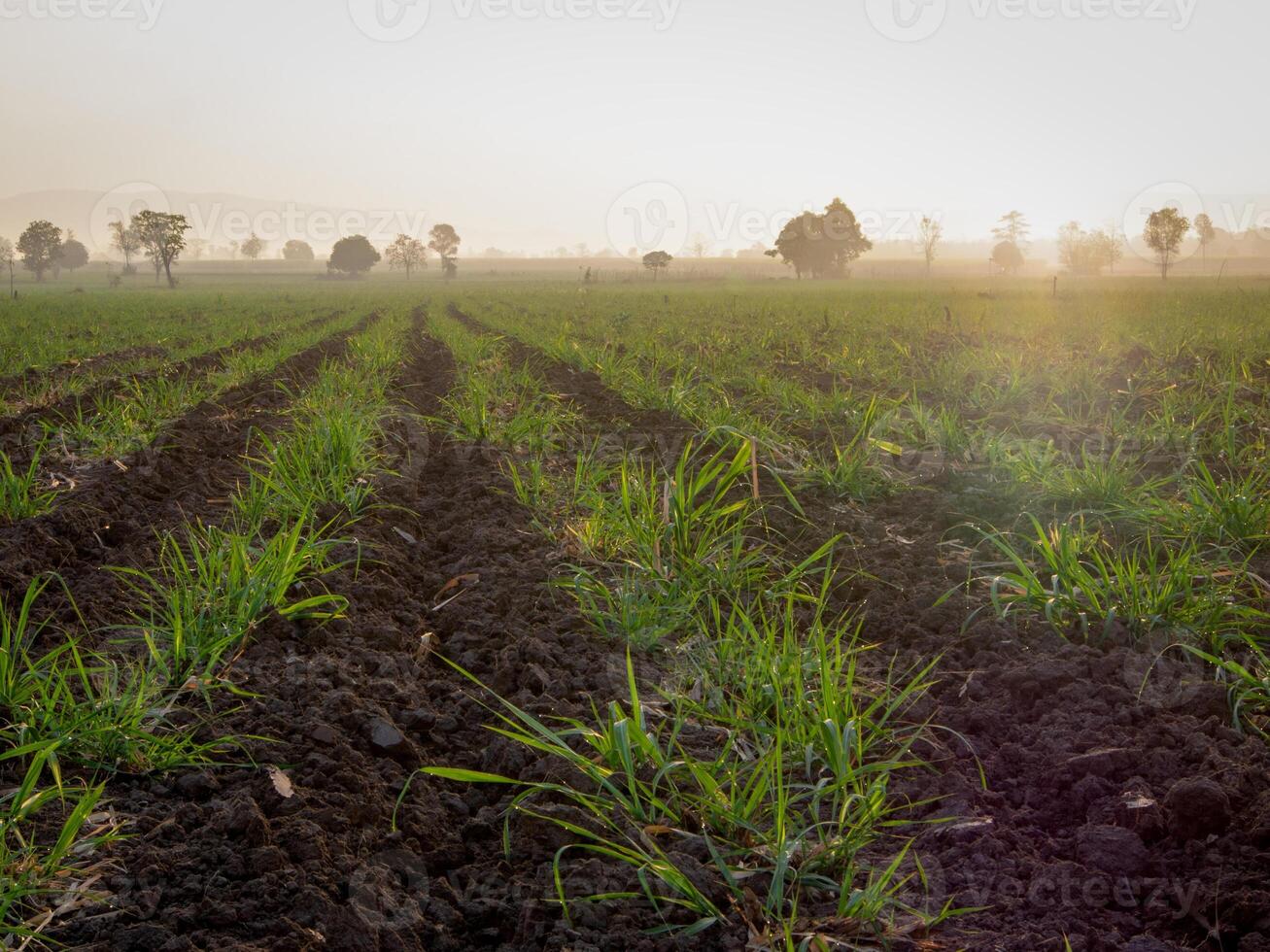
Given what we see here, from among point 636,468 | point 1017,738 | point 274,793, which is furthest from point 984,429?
point 274,793

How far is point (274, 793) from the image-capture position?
2.08 meters

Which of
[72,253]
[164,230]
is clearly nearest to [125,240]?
[72,253]

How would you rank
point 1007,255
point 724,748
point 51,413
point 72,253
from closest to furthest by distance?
point 724,748, point 51,413, point 1007,255, point 72,253

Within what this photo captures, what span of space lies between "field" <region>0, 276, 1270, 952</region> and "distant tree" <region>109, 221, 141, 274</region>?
10626cm

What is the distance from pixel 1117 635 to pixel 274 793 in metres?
2.51

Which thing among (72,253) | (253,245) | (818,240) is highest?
(253,245)

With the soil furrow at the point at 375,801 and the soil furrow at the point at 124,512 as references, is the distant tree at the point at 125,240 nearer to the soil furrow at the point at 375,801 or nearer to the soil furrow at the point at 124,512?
the soil furrow at the point at 124,512

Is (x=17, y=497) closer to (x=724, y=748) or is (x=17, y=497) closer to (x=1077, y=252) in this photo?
(x=724, y=748)

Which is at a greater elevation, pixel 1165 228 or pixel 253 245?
pixel 253 245

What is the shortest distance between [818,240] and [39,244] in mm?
72945

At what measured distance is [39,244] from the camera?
8244cm

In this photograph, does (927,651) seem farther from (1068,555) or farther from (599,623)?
(599,623)

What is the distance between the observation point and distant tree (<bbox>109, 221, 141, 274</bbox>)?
97.5m

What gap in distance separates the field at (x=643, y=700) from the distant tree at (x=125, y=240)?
10626 cm
